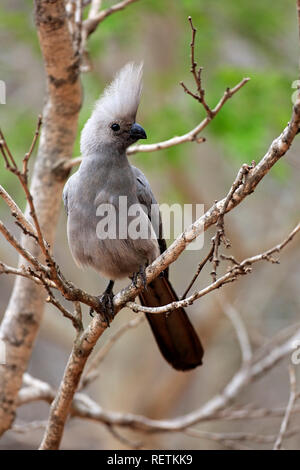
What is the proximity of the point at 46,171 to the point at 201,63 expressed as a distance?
286 centimetres

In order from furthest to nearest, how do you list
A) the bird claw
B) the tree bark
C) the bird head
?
the tree bark, the bird head, the bird claw

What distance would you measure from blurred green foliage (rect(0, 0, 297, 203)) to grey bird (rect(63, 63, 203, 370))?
145 centimetres

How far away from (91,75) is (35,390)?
3.86m

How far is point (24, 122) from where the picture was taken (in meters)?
6.34

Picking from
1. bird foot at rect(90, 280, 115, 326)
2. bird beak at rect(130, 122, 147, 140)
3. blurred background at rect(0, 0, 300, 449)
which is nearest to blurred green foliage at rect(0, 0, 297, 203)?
blurred background at rect(0, 0, 300, 449)

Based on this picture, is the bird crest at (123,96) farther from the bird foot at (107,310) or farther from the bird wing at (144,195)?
the bird foot at (107,310)

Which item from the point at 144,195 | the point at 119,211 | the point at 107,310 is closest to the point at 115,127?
the point at 144,195

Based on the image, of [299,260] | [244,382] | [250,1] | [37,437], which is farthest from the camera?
[299,260]

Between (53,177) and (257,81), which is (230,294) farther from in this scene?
(53,177)

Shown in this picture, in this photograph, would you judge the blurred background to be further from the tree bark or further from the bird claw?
the bird claw

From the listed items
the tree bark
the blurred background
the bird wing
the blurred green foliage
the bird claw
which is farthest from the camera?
the blurred background

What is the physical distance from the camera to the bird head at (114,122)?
3887 mm

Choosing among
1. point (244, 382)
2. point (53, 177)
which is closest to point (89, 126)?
point (53, 177)

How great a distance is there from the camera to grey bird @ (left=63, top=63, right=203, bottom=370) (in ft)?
12.2
